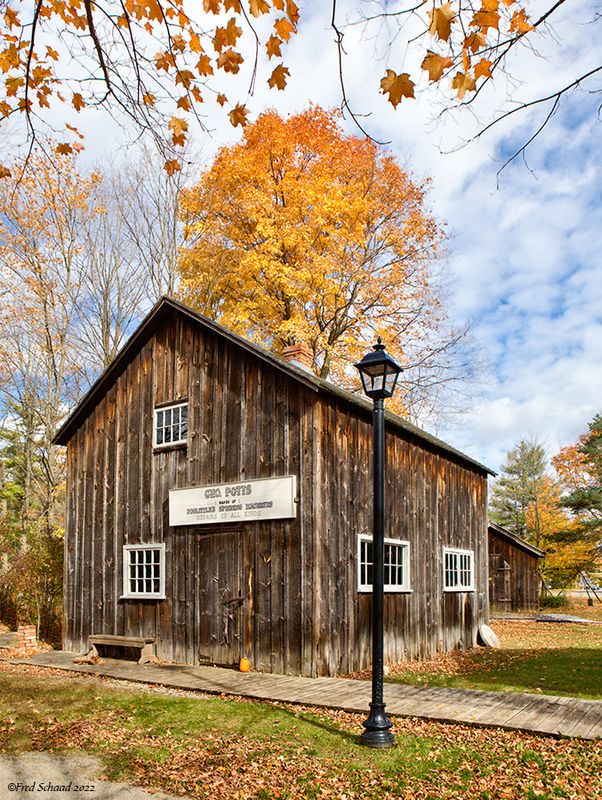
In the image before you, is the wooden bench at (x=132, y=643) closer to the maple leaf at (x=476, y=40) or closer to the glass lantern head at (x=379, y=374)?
the glass lantern head at (x=379, y=374)

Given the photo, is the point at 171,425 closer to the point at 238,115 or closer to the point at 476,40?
the point at 238,115

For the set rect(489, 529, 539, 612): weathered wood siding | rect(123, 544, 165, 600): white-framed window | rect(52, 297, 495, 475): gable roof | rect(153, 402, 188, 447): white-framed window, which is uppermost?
rect(52, 297, 495, 475): gable roof

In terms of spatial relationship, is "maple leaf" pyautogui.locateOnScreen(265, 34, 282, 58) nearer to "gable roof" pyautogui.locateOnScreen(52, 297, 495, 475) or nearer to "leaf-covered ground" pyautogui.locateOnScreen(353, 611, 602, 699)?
"gable roof" pyautogui.locateOnScreen(52, 297, 495, 475)

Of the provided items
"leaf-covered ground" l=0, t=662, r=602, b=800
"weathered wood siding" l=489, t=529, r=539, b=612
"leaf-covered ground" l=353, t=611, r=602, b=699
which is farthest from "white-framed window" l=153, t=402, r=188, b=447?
"weathered wood siding" l=489, t=529, r=539, b=612

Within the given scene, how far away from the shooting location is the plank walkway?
7902 millimetres

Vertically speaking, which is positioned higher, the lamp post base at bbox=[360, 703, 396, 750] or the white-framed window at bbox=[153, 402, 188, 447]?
the white-framed window at bbox=[153, 402, 188, 447]

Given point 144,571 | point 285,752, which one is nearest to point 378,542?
point 285,752

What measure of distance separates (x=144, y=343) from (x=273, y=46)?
10840mm

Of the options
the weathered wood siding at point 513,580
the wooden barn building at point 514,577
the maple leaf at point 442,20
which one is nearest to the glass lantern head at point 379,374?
the maple leaf at point 442,20

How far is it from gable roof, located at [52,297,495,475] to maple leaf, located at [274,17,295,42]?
7.50 m

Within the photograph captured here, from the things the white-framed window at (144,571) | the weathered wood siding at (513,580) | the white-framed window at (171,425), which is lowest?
the weathered wood siding at (513,580)

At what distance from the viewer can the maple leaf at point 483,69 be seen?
417 centimetres

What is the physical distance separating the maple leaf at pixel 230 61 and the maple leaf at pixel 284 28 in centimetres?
40

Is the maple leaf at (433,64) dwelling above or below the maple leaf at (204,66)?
below
